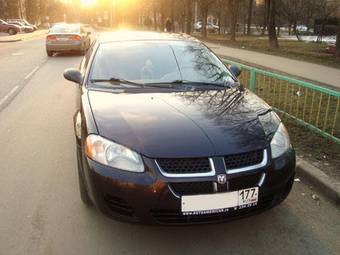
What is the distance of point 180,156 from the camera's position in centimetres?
319

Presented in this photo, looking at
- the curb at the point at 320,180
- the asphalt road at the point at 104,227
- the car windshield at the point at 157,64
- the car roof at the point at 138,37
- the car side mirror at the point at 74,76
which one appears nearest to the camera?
the asphalt road at the point at 104,227

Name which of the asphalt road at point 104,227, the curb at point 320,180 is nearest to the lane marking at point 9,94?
the asphalt road at point 104,227

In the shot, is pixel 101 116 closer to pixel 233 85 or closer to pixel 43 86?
pixel 233 85

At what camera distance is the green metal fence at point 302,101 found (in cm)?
598

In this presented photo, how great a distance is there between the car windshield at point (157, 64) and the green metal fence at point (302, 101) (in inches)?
62.4

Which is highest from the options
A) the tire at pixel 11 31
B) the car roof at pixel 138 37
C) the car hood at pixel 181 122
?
the car roof at pixel 138 37

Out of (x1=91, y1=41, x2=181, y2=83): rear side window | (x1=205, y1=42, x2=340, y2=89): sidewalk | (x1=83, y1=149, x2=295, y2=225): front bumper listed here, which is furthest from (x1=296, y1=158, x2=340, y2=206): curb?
(x1=205, y1=42, x2=340, y2=89): sidewalk

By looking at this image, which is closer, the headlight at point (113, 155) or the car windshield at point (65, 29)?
the headlight at point (113, 155)

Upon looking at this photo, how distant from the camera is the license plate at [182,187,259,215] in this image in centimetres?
317

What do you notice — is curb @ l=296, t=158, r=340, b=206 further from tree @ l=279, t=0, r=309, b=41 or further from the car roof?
tree @ l=279, t=0, r=309, b=41

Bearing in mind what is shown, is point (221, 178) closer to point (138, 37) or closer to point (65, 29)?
point (138, 37)

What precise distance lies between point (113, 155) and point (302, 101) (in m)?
4.56

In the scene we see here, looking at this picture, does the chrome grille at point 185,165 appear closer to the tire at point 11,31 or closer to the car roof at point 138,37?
the car roof at point 138,37

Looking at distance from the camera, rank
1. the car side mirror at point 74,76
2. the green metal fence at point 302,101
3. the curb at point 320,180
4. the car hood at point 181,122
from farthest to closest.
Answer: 1. the green metal fence at point 302,101
2. the car side mirror at point 74,76
3. the curb at point 320,180
4. the car hood at point 181,122
